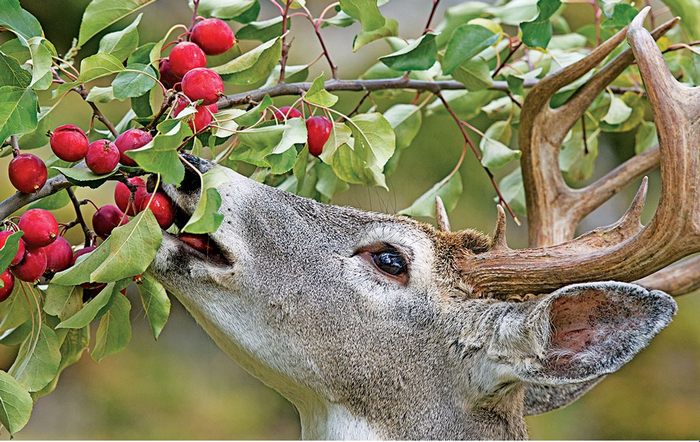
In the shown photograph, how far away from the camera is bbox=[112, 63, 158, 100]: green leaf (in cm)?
192

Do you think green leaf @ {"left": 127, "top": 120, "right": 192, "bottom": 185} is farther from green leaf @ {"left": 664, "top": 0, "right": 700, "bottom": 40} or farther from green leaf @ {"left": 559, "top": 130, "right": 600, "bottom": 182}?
green leaf @ {"left": 559, "top": 130, "right": 600, "bottom": 182}

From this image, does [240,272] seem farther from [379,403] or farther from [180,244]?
[379,403]

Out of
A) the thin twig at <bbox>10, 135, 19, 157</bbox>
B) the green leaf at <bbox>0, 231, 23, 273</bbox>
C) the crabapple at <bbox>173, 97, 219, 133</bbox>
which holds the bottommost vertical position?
the green leaf at <bbox>0, 231, 23, 273</bbox>

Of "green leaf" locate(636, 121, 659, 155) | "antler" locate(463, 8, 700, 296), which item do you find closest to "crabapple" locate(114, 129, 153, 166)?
"antler" locate(463, 8, 700, 296)

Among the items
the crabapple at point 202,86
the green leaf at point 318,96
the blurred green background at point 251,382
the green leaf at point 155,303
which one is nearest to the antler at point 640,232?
the green leaf at point 318,96

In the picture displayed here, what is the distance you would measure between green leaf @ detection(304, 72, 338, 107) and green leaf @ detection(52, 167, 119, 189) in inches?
16.1

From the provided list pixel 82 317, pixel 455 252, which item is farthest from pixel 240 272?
pixel 455 252

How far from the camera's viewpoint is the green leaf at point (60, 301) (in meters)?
2.03

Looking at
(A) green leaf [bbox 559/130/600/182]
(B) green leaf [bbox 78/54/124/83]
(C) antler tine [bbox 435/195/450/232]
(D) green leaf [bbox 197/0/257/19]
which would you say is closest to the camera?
(B) green leaf [bbox 78/54/124/83]

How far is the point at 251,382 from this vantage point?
7.55m

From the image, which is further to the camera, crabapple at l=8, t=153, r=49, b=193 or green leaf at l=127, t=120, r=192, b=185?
crabapple at l=8, t=153, r=49, b=193

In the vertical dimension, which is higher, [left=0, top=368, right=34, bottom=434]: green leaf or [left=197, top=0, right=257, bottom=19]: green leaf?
[left=197, top=0, right=257, bottom=19]: green leaf

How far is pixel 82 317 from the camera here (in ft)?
6.44

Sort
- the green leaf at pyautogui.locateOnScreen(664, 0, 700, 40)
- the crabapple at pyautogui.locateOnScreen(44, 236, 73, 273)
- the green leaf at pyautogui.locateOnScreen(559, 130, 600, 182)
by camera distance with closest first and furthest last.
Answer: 1. the crabapple at pyautogui.locateOnScreen(44, 236, 73, 273)
2. the green leaf at pyautogui.locateOnScreen(664, 0, 700, 40)
3. the green leaf at pyautogui.locateOnScreen(559, 130, 600, 182)
